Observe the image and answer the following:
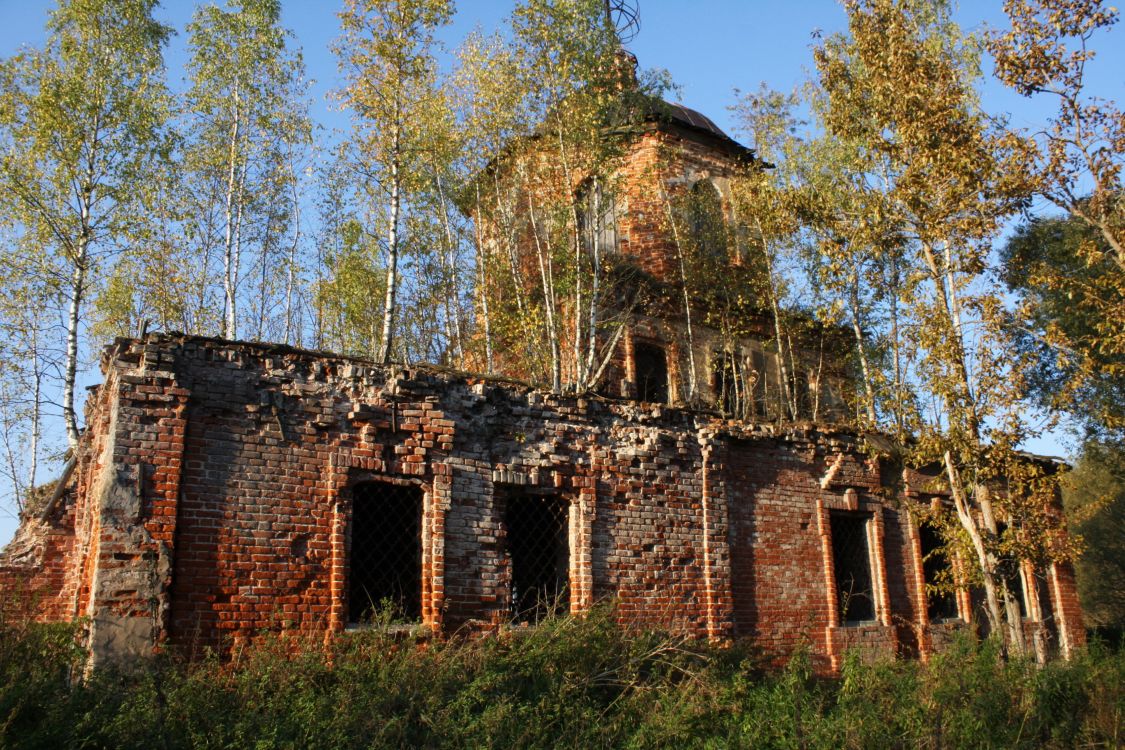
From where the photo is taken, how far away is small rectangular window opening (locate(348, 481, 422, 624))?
8.66m

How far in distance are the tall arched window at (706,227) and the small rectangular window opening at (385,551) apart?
33.3 ft

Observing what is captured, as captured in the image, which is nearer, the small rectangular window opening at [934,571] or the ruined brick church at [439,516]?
the ruined brick church at [439,516]

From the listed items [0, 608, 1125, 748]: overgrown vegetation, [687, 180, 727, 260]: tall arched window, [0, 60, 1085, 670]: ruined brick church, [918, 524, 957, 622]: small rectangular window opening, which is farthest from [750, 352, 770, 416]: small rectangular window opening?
[0, 608, 1125, 748]: overgrown vegetation

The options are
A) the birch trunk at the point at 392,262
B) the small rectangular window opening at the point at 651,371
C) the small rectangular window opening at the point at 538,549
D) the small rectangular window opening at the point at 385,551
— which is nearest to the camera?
the small rectangular window opening at the point at 385,551

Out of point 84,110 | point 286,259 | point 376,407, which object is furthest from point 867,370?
point 84,110

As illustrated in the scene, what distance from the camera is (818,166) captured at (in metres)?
16.4

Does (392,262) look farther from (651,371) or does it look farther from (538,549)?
(651,371)

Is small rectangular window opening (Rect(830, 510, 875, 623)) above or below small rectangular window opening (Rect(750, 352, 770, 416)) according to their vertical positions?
below

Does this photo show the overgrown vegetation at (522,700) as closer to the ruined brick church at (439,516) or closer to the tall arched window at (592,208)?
the ruined brick church at (439,516)

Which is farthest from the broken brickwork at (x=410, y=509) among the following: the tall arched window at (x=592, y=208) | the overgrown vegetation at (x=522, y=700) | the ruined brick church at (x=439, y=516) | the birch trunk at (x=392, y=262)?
the tall arched window at (x=592, y=208)

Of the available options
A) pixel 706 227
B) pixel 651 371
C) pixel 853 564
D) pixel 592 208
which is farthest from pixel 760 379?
pixel 853 564

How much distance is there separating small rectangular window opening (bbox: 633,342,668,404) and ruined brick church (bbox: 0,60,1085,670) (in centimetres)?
534

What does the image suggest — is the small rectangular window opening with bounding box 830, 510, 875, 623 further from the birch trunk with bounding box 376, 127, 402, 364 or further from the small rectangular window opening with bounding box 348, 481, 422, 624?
the birch trunk with bounding box 376, 127, 402, 364

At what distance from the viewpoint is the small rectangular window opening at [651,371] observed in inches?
688
